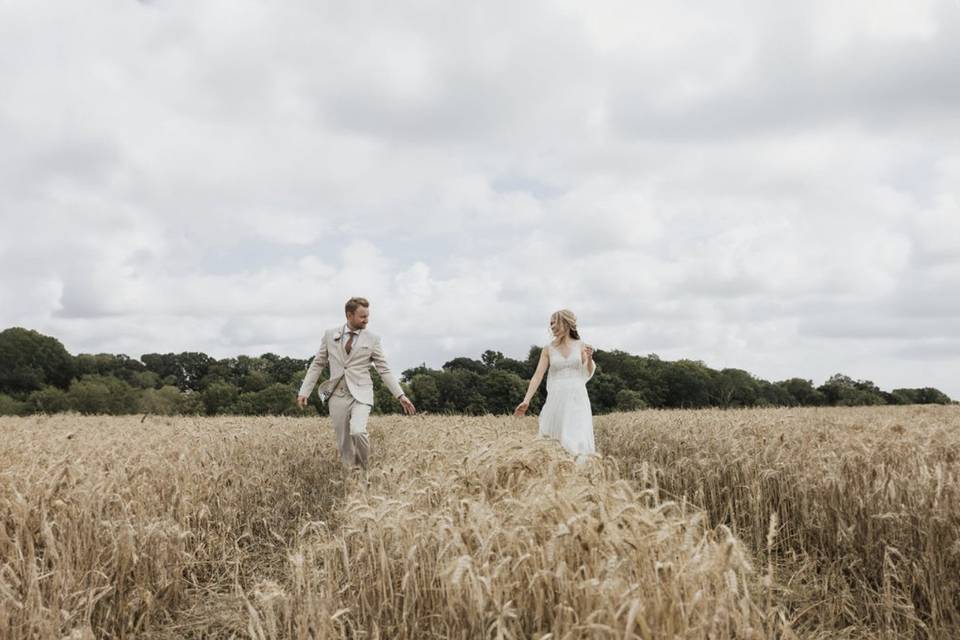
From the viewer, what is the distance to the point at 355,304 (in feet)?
30.7

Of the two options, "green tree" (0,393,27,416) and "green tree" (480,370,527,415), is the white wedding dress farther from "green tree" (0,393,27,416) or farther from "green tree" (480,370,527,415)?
"green tree" (0,393,27,416)

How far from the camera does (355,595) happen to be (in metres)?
4.24

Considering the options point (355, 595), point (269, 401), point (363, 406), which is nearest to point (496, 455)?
point (355, 595)

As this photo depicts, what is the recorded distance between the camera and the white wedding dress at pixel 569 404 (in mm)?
8648

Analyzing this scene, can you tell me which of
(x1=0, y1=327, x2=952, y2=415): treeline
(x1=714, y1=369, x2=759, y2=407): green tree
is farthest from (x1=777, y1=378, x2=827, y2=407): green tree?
(x1=714, y1=369, x2=759, y2=407): green tree

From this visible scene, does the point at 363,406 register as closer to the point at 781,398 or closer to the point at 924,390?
the point at 781,398

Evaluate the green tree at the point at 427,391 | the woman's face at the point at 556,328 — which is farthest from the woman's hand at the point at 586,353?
the green tree at the point at 427,391

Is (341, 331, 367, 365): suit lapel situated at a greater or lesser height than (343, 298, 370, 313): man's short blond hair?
lesser

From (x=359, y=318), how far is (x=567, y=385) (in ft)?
9.19

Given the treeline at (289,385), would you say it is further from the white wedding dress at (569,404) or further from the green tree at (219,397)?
the white wedding dress at (569,404)

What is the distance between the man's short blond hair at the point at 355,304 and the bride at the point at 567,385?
2398 millimetres

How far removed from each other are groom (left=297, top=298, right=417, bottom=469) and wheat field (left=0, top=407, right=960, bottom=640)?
2.58ft

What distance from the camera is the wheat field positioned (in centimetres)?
340

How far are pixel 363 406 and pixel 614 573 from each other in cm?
641
